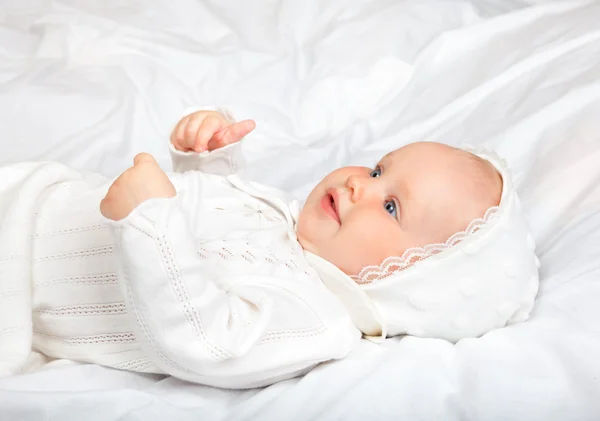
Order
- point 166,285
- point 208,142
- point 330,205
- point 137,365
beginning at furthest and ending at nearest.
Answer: point 208,142, point 330,205, point 137,365, point 166,285

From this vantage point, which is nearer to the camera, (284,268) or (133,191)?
(133,191)

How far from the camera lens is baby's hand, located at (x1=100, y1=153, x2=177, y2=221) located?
2.88 ft

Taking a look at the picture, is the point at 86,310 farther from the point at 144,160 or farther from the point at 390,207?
the point at 390,207

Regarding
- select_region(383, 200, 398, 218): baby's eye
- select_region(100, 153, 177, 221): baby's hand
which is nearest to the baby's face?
select_region(383, 200, 398, 218): baby's eye

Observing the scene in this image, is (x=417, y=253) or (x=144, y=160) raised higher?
(x=144, y=160)

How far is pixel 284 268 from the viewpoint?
1.04 meters

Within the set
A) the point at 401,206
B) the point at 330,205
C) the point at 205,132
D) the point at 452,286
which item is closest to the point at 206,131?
the point at 205,132

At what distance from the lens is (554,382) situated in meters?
0.92

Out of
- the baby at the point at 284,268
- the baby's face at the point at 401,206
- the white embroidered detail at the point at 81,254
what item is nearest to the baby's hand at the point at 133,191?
the baby at the point at 284,268

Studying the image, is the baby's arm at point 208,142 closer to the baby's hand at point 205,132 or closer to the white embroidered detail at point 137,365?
the baby's hand at point 205,132

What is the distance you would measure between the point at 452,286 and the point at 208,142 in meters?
0.47

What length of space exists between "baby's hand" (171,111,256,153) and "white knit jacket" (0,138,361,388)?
0.07 meters

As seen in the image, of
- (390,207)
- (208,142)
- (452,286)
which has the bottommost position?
(452,286)

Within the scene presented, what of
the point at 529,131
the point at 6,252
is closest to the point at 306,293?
the point at 6,252
